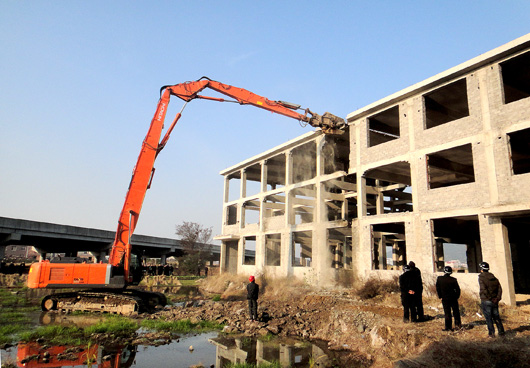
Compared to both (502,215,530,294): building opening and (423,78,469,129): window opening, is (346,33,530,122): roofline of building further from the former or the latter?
(502,215,530,294): building opening

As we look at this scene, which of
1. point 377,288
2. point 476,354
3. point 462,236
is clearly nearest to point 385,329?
point 476,354

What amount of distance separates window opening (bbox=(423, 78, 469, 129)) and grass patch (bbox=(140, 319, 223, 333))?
13.8 meters

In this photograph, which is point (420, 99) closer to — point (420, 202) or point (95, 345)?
point (420, 202)

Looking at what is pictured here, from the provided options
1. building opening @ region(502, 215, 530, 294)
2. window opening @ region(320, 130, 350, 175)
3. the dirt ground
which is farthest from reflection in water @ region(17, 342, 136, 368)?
building opening @ region(502, 215, 530, 294)

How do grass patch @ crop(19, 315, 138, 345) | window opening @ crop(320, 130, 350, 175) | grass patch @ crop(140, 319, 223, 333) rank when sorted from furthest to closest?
window opening @ crop(320, 130, 350, 175) < grass patch @ crop(140, 319, 223, 333) < grass patch @ crop(19, 315, 138, 345)

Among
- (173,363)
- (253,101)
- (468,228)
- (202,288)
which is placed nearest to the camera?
(173,363)

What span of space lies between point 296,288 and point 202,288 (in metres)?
10.3

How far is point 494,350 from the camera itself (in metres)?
6.95

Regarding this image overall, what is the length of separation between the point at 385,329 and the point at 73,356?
24.7 ft

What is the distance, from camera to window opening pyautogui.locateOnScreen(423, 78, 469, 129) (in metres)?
16.4

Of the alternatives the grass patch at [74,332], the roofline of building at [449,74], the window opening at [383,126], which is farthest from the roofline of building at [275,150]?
the grass patch at [74,332]

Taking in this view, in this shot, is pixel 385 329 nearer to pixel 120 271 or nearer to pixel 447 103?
pixel 120 271

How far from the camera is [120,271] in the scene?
1442cm

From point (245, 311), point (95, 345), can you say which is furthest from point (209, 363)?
point (245, 311)
